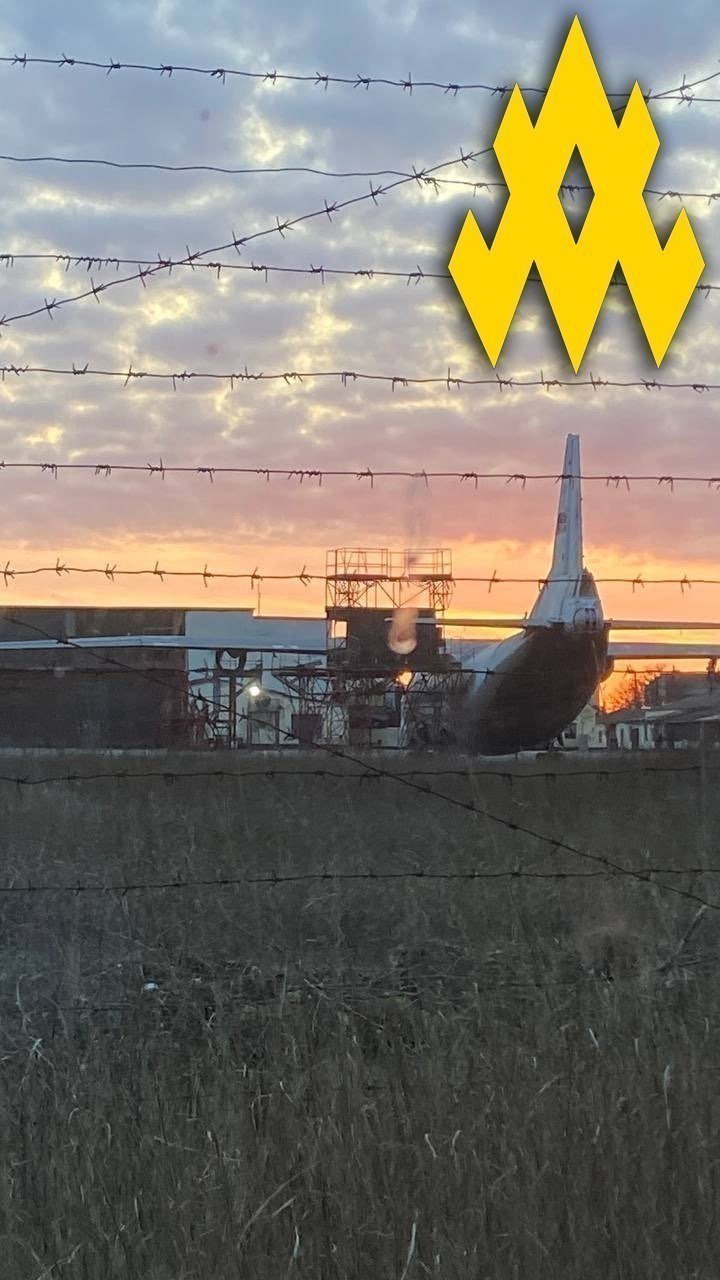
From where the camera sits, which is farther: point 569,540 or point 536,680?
point 569,540

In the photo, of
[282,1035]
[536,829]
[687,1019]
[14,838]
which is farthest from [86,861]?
[687,1019]

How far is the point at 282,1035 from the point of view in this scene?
3938 millimetres

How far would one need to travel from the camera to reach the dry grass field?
8.89ft

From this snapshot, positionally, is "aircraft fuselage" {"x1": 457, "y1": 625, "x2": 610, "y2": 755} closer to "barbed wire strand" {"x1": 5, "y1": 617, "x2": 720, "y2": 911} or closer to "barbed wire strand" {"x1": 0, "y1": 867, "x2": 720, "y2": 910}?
"barbed wire strand" {"x1": 5, "y1": 617, "x2": 720, "y2": 911}

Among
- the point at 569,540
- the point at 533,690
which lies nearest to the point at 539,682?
the point at 533,690

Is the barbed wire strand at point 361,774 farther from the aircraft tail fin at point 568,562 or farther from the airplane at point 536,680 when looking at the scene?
the aircraft tail fin at point 568,562

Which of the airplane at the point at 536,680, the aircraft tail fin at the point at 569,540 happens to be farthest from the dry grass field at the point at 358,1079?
the aircraft tail fin at the point at 569,540

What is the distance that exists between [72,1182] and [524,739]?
85.0ft

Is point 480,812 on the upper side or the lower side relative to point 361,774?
lower

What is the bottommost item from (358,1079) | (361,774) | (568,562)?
(358,1079)

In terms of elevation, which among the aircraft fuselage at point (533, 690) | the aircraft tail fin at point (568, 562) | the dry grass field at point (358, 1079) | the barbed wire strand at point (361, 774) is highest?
the aircraft tail fin at point (568, 562)

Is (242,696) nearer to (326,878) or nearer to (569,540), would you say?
(326,878)

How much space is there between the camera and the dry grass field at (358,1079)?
2.71 metres

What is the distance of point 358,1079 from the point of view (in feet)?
11.0
